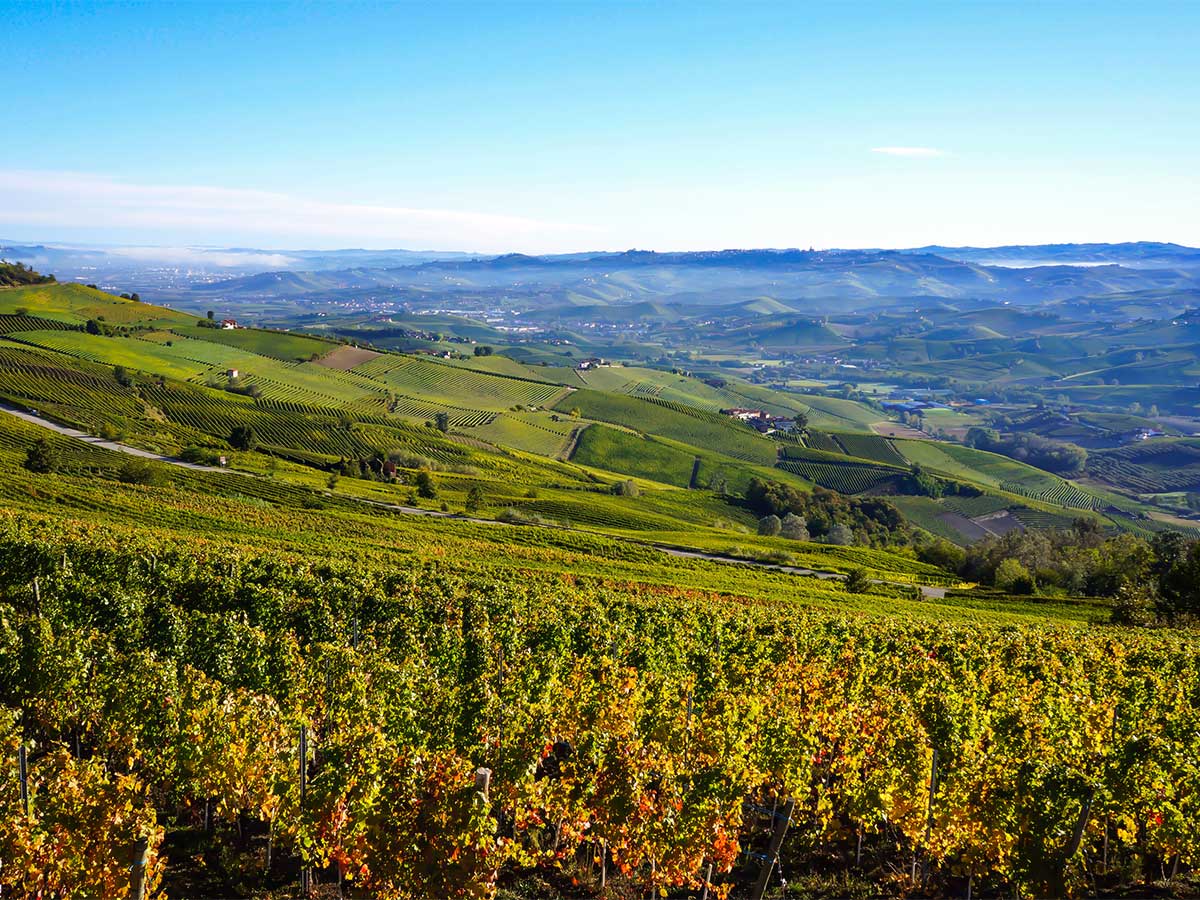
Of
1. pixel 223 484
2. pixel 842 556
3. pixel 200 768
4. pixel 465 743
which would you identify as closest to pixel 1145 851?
pixel 465 743

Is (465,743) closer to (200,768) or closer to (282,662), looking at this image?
(200,768)

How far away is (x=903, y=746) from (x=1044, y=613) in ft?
202

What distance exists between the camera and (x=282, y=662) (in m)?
27.3

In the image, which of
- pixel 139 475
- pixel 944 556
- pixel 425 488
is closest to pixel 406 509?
pixel 425 488

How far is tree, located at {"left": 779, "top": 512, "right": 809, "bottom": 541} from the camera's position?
136000 millimetres

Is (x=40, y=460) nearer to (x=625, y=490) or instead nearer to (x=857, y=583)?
(x=857, y=583)

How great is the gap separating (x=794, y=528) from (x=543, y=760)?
4783 inches

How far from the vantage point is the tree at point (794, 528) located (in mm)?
136000

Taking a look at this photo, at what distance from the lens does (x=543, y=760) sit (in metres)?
23.4

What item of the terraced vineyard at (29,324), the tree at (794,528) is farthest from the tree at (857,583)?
the terraced vineyard at (29,324)

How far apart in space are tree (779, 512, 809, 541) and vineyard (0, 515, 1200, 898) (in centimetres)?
10256

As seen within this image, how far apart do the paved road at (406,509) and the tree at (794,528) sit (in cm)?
4628

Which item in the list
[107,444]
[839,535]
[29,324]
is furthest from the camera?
[29,324]

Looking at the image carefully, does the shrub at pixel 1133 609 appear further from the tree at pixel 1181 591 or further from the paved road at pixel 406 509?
the paved road at pixel 406 509
